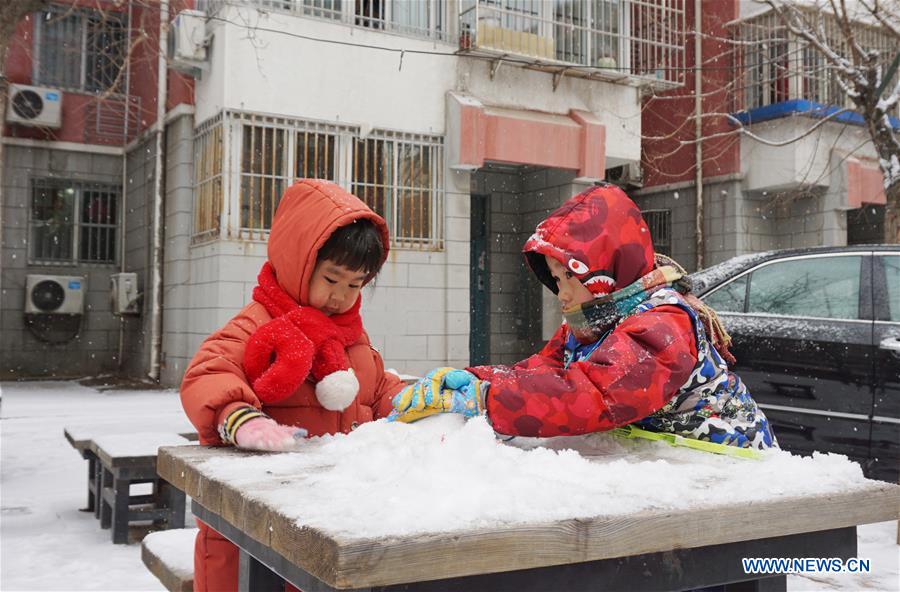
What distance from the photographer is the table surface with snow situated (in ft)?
3.81

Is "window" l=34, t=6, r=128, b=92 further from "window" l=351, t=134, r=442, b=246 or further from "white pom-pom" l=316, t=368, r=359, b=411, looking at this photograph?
"white pom-pom" l=316, t=368, r=359, b=411

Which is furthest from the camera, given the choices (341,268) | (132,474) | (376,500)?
(132,474)

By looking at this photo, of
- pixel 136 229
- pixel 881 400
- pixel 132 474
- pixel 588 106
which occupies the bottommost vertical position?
pixel 132 474

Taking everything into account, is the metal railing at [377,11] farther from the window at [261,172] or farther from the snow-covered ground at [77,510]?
the snow-covered ground at [77,510]

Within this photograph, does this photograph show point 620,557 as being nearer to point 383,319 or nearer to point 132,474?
point 132,474

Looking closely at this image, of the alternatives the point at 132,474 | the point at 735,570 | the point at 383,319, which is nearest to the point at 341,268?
the point at 735,570

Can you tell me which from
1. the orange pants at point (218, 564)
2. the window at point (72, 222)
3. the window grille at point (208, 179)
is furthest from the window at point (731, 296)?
the window at point (72, 222)

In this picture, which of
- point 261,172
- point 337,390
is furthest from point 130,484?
point 261,172

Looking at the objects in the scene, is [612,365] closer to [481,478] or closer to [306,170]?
[481,478]

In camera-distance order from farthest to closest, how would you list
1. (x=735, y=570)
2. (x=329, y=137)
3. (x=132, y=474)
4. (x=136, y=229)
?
(x=136, y=229) → (x=329, y=137) → (x=132, y=474) → (x=735, y=570)

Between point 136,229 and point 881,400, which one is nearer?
point 881,400

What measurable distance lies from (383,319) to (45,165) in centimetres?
708

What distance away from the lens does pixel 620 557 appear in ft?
4.26

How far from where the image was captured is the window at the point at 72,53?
13609mm
